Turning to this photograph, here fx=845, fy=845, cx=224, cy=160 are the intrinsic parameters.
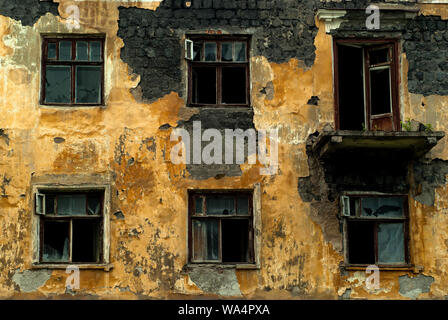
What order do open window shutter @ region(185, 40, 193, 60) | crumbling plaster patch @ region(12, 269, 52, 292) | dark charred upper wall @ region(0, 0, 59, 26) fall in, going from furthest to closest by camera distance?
dark charred upper wall @ region(0, 0, 59, 26), open window shutter @ region(185, 40, 193, 60), crumbling plaster patch @ region(12, 269, 52, 292)

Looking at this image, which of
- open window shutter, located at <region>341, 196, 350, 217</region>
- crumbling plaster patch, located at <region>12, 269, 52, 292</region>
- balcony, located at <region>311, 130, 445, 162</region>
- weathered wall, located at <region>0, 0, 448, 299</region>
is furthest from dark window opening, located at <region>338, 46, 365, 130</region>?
crumbling plaster patch, located at <region>12, 269, 52, 292</region>

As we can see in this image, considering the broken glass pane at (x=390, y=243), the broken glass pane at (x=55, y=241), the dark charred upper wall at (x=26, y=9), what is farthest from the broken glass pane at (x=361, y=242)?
the dark charred upper wall at (x=26, y=9)

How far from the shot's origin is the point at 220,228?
14586mm

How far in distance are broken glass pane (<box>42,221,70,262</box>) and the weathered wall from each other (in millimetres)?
312

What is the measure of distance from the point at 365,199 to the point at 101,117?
4.82m

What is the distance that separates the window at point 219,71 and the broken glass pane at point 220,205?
5.65 feet

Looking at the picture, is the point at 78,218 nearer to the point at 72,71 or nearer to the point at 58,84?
the point at 58,84

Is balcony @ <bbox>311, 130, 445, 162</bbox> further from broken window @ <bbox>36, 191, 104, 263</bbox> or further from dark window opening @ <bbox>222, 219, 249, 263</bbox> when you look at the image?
broken window @ <bbox>36, 191, 104, 263</bbox>

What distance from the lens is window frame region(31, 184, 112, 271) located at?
564 inches

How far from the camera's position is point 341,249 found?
1447 cm

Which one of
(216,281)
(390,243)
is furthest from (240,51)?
(390,243)

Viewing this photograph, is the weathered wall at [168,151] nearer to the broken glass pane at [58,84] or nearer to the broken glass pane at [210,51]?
the broken glass pane at [58,84]

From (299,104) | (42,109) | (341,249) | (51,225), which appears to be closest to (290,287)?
(341,249)
